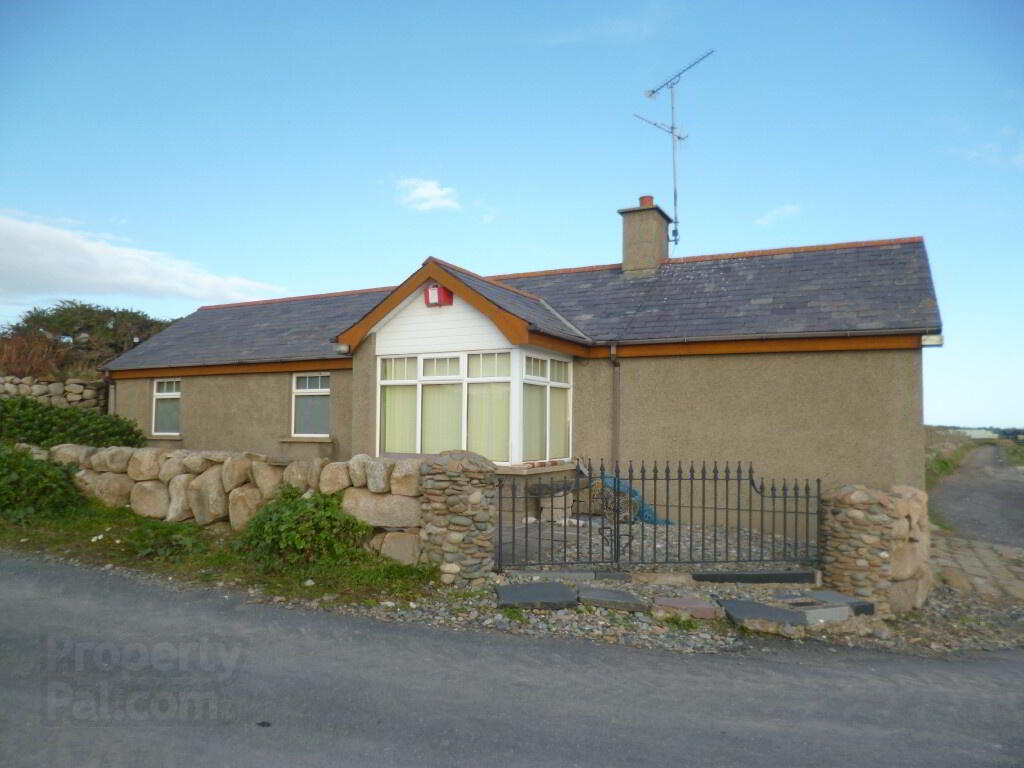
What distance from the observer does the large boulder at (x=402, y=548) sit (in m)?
7.57

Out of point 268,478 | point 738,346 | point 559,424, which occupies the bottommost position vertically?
point 268,478

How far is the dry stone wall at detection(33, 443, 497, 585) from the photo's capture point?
7.46 meters

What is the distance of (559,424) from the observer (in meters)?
12.3

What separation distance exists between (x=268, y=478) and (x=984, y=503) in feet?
58.9

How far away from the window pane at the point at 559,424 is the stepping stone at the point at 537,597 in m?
4.89

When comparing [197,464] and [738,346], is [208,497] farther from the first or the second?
[738,346]

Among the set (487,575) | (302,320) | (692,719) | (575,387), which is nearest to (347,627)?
(487,575)

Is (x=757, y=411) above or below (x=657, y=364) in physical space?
below

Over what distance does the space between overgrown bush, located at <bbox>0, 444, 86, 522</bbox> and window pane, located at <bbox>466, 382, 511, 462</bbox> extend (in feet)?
18.8

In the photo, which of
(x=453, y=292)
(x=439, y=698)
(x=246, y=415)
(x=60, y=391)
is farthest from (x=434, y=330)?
(x=60, y=391)

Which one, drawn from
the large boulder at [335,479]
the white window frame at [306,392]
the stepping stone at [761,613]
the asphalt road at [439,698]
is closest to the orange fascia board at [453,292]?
the white window frame at [306,392]

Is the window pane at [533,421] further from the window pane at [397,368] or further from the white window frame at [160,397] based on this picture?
the white window frame at [160,397]

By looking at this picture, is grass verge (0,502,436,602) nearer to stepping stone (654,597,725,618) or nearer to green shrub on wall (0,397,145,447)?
stepping stone (654,597,725,618)

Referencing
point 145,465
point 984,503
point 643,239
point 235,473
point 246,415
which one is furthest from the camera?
point 984,503
